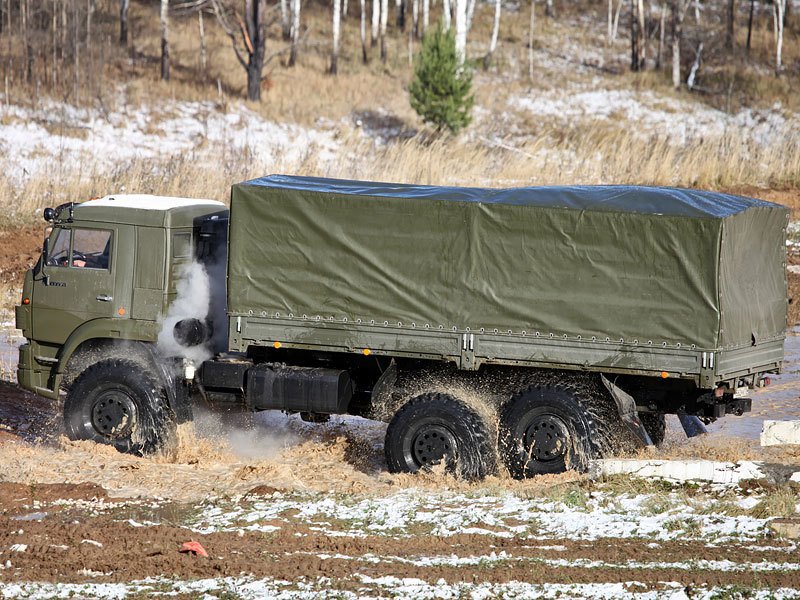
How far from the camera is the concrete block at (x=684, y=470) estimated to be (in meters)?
9.22

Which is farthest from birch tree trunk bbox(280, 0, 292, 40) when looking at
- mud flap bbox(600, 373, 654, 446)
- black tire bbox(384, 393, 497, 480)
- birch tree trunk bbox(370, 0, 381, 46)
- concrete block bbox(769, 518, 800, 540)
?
concrete block bbox(769, 518, 800, 540)

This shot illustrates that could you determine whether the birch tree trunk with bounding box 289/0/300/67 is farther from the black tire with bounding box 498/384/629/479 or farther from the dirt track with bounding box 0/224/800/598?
the black tire with bounding box 498/384/629/479

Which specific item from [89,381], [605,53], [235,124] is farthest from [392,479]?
[605,53]

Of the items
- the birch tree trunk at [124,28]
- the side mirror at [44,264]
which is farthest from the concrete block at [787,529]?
the birch tree trunk at [124,28]

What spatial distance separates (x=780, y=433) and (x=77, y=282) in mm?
7266

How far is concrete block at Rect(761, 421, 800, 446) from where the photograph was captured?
1077cm

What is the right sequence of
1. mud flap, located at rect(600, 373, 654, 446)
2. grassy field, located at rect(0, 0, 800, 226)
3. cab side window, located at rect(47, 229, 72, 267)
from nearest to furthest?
mud flap, located at rect(600, 373, 654, 446) → cab side window, located at rect(47, 229, 72, 267) → grassy field, located at rect(0, 0, 800, 226)

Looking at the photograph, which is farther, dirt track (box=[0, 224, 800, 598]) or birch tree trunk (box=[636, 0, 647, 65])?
birch tree trunk (box=[636, 0, 647, 65])

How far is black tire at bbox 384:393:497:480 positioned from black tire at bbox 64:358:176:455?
2379 mm

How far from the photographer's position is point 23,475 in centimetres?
1017

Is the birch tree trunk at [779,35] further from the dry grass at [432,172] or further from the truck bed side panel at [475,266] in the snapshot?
the truck bed side panel at [475,266]

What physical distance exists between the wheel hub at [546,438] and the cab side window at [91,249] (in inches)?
180

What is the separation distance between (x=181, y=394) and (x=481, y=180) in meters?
16.7

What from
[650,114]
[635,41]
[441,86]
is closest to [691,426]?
[441,86]
